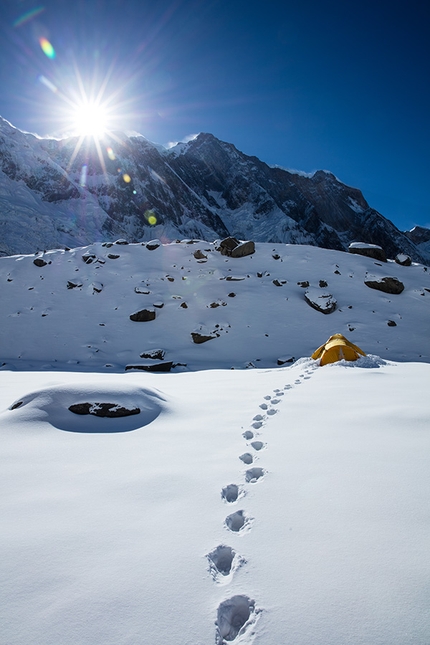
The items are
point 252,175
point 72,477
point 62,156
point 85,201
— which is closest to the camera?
point 72,477

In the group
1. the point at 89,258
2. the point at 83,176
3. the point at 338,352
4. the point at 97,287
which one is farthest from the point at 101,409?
the point at 83,176

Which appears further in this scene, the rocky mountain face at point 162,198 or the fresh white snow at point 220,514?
the rocky mountain face at point 162,198

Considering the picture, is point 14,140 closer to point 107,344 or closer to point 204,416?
point 107,344

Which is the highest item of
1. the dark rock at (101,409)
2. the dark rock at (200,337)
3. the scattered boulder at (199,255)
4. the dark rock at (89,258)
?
the scattered boulder at (199,255)

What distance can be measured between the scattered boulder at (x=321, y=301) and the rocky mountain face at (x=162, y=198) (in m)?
21.2

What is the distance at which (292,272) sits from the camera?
1914 cm

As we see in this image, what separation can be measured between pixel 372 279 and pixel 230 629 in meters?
19.0

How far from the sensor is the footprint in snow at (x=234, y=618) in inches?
54.8

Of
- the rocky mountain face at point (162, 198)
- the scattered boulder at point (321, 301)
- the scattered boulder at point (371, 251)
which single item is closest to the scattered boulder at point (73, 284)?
the scattered boulder at point (321, 301)

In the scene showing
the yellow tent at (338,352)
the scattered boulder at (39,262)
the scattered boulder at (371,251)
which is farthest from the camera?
the scattered boulder at (371,251)

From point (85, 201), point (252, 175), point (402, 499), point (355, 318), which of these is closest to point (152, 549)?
point (402, 499)

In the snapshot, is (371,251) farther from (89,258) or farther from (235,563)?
(235,563)

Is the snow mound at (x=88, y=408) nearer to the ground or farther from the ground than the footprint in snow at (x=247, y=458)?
farther from the ground

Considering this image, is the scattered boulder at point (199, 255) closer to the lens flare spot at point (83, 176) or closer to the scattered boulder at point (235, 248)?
the scattered boulder at point (235, 248)
